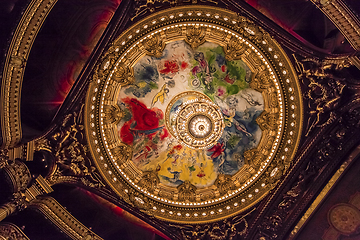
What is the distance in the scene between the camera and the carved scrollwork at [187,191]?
10.6 meters

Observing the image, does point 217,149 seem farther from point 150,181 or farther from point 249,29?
point 249,29

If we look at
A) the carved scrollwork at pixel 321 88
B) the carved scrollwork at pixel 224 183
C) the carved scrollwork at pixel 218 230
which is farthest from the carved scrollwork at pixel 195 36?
the carved scrollwork at pixel 218 230

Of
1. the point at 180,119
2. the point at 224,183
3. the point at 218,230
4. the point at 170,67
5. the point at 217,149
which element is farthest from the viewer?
the point at 217,149

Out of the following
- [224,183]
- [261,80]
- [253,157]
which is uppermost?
[261,80]

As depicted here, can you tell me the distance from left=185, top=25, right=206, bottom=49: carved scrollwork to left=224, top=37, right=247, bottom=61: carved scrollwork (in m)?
1.02

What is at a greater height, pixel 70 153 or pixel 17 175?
pixel 70 153

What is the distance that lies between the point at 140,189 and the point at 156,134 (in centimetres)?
255

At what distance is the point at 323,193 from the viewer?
8.90 meters

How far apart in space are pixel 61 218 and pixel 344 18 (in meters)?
11.0

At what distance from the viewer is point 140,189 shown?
34.1 feet

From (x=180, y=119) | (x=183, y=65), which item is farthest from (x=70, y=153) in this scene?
(x=183, y=65)

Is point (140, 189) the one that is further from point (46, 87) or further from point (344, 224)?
point (344, 224)

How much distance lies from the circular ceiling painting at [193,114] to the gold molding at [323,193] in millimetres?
1536

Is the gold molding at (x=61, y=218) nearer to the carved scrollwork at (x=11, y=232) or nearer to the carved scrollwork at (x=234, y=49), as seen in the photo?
the carved scrollwork at (x=11, y=232)
